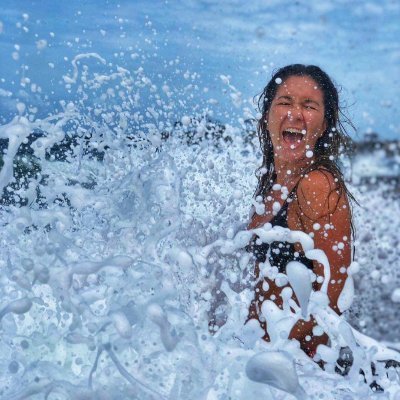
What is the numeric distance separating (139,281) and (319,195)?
33.2 inches

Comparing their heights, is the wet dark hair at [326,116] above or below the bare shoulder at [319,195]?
above

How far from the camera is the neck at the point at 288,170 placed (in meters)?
3.07

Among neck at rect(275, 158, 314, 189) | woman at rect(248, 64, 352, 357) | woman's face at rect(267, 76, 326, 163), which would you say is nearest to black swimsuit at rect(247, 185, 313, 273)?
woman at rect(248, 64, 352, 357)

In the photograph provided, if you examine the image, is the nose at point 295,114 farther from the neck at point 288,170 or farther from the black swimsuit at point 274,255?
the black swimsuit at point 274,255

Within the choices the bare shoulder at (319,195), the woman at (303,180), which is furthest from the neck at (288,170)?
the bare shoulder at (319,195)

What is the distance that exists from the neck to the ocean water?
9.4 inches

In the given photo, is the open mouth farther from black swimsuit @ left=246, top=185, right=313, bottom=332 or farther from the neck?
black swimsuit @ left=246, top=185, right=313, bottom=332

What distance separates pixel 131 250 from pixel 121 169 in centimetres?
78

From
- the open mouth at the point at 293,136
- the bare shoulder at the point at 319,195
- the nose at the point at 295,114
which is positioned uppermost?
the nose at the point at 295,114

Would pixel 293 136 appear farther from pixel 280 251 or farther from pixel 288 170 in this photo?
pixel 280 251

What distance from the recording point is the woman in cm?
278

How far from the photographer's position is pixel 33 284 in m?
2.50

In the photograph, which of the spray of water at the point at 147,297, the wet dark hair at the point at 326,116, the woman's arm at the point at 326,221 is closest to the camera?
the spray of water at the point at 147,297

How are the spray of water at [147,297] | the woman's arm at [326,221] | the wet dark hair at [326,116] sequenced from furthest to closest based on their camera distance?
the wet dark hair at [326,116], the woman's arm at [326,221], the spray of water at [147,297]
